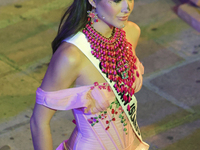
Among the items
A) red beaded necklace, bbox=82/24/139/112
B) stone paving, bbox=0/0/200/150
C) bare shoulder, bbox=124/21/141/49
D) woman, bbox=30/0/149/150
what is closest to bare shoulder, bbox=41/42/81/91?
woman, bbox=30/0/149/150

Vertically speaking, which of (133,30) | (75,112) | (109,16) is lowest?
(75,112)

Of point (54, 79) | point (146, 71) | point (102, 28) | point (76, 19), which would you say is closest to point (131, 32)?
point (102, 28)

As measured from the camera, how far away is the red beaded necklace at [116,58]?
215cm

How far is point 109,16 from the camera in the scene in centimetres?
212

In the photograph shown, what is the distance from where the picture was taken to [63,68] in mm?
2006

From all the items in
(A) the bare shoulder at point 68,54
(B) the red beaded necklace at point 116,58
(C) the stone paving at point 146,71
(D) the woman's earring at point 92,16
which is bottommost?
(C) the stone paving at point 146,71

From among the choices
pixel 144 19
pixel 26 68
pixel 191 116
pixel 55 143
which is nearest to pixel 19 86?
pixel 26 68

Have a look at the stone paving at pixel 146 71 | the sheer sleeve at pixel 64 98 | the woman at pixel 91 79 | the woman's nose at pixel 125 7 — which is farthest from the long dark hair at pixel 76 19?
the stone paving at pixel 146 71

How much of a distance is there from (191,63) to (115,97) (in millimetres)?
4093

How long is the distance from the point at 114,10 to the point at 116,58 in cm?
31

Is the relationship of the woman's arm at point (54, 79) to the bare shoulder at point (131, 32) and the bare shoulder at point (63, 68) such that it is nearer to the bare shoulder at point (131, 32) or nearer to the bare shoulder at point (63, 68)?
the bare shoulder at point (63, 68)

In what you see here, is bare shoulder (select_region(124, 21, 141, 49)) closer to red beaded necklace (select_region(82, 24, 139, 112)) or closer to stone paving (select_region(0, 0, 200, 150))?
red beaded necklace (select_region(82, 24, 139, 112))

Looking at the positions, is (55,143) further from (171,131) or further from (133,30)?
(133,30)

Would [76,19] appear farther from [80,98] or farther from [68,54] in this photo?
[80,98]
